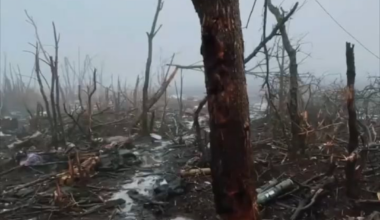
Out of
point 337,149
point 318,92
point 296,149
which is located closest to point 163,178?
point 296,149

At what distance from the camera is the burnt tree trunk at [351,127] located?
4.28 meters

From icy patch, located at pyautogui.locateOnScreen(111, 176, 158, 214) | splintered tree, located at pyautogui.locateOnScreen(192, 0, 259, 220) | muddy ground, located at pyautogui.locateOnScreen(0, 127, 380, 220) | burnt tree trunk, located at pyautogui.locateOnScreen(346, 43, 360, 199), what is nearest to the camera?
splintered tree, located at pyautogui.locateOnScreen(192, 0, 259, 220)

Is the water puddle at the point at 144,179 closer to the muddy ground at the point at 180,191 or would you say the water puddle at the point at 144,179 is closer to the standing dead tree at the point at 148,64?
the muddy ground at the point at 180,191

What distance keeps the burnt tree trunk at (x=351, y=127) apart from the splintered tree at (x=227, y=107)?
5.98ft

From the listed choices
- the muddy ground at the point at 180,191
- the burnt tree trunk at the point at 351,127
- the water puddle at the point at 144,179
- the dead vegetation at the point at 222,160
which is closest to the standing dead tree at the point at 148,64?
the dead vegetation at the point at 222,160

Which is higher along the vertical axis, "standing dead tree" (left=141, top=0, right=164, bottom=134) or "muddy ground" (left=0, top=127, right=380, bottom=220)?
"standing dead tree" (left=141, top=0, right=164, bottom=134)

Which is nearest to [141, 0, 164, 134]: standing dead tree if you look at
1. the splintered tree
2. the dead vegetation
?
the dead vegetation

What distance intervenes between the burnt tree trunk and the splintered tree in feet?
5.98

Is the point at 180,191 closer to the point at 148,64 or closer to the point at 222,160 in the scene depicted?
the point at 222,160

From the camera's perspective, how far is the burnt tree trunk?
4276 mm

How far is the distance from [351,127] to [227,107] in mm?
2097

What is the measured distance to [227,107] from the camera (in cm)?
288

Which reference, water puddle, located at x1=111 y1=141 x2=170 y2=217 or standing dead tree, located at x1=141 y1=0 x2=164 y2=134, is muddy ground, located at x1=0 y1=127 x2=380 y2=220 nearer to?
water puddle, located at x1=111 y1=141 x2=170 y2=217

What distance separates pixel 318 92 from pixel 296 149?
176 inches
